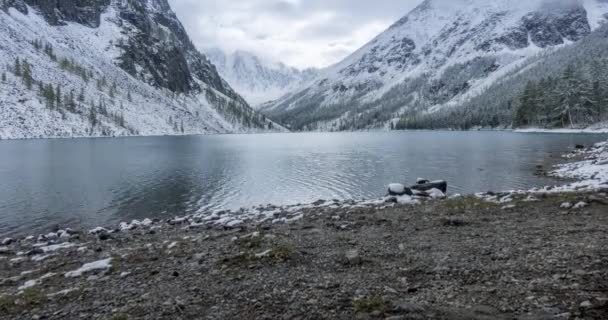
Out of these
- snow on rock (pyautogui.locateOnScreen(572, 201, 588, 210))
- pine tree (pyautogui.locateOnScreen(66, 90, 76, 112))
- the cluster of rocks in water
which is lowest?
the cluster of rocks in water

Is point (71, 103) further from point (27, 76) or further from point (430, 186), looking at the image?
point (430, 186)

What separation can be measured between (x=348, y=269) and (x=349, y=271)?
22cm

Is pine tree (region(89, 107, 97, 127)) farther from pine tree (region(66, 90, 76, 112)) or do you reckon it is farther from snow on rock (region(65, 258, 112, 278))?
snow on rock (region(65, 258, 112, 278))

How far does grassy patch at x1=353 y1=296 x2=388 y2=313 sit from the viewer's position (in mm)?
9422

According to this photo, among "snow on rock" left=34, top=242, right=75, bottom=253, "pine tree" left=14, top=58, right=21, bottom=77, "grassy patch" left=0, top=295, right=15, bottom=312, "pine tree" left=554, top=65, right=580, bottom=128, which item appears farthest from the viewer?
"pine tree" left=14, top=58, right=21, bottom=77

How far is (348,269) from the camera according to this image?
501 inches

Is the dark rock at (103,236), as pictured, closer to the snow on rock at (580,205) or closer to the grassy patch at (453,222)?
the grassy patch at (453,222)

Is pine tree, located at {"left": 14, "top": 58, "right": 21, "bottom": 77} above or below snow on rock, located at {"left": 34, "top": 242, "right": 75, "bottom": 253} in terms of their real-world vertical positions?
above

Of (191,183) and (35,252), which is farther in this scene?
(191,183)

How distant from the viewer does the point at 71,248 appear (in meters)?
20.5

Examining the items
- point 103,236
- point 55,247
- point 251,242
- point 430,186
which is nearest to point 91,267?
point 251,242

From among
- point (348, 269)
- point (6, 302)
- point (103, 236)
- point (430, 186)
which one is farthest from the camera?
point (430, 186)

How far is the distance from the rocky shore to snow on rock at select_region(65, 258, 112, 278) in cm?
6

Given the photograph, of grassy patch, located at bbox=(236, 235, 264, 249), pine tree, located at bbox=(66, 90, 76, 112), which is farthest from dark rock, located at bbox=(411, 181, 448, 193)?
pine tree, located at bbox=(66, 90, 76, 112)
